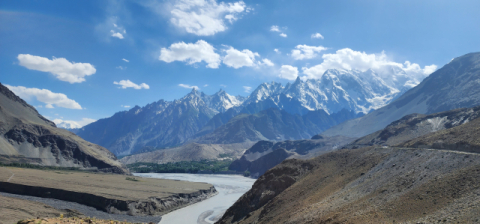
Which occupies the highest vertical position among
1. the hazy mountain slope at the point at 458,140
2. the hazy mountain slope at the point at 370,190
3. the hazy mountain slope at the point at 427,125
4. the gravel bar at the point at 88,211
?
the hazy mountain slope at the point at 427,125

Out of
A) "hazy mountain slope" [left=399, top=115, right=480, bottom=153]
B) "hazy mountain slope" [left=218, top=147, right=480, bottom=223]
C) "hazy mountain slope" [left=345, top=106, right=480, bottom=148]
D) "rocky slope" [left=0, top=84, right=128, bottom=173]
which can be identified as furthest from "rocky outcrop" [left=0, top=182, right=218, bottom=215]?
"hazy mountain slope" [left=345, top=106, right=480, bottom=148]

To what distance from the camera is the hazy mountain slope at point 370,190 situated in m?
30.1

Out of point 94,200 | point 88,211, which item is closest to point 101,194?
point 94,200

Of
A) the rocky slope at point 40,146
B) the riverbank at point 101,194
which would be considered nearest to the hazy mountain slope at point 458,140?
the riverbank at point 101,194

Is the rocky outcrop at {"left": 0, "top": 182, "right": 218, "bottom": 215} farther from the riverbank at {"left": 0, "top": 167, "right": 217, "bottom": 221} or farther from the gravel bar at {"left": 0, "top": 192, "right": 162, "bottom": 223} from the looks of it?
the gravel bar at {"left": 0, "top": 192, "right": 162, "bottom": 223}

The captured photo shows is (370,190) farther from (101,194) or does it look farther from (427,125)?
(427,125)

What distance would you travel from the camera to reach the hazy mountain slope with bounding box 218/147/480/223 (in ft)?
98.8

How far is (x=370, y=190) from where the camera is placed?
41.0 m

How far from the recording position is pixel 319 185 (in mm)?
53812

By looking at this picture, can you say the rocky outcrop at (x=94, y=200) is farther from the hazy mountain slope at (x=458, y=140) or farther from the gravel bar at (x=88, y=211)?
the hazy mountain slope at (x=458, y=140)

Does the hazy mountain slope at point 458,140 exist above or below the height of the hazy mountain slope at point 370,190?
above

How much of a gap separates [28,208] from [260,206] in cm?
4974

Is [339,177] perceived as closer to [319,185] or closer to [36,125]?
[319,185]

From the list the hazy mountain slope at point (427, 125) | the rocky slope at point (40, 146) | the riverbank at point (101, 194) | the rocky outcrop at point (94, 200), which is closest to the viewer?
the rocky outcrop at point (94, 200)
